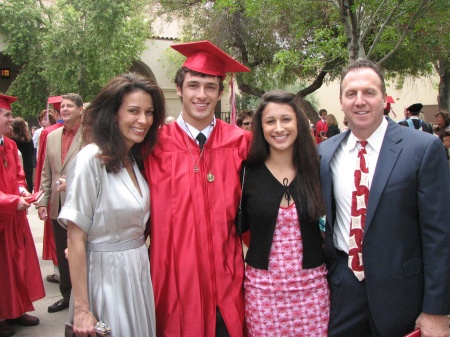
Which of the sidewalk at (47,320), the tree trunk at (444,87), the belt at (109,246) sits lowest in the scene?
the sidewalk at (47,320)

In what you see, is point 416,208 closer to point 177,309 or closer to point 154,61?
point 177,309

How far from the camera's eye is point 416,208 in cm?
220

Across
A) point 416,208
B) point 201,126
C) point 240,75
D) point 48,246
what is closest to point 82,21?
point 240,75

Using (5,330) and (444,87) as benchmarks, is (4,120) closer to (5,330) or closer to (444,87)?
(5,330)

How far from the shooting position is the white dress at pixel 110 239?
2193mm

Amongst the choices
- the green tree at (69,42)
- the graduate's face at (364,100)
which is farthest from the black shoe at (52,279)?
the green tree at (69,42)

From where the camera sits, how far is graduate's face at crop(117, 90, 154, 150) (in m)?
2.38

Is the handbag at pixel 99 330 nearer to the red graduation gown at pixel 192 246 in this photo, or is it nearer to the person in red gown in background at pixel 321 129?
the red graduation gown at pixel 192 246

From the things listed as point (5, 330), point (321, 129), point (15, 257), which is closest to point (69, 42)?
point (321, 129)

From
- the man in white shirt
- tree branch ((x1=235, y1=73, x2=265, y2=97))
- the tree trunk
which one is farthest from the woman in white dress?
the tree trunk

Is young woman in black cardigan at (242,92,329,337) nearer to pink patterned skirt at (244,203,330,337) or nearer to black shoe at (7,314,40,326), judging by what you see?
pink patterned skirt at (244,203,330,337)

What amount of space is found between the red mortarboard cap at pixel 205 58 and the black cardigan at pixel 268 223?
0.70 m

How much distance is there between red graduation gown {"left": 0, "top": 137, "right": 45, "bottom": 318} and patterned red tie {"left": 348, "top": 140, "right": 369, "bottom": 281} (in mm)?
2634

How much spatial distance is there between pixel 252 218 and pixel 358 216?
0.54 meters
